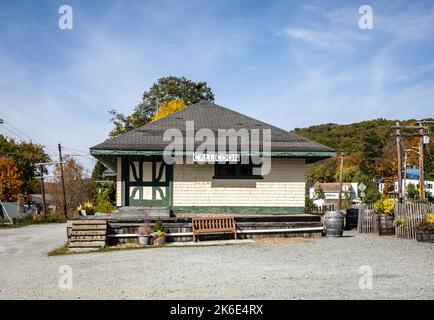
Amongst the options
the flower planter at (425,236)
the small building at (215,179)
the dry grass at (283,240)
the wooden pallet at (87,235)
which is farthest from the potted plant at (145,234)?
the flower planter at (425,236)

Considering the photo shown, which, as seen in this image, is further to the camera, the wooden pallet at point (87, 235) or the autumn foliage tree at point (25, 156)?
the autumn foliage tree at point (25, 156)

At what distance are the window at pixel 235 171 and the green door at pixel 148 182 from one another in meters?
2.01

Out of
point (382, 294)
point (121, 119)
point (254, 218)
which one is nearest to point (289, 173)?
point (254, 218)

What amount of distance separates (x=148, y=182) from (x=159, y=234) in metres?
3.39

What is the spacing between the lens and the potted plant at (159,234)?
15.7 metres

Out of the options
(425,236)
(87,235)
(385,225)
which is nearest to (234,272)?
(87,235)

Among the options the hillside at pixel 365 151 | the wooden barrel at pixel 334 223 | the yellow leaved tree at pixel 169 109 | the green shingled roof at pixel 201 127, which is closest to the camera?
the wooden barrel at pixel 334 223

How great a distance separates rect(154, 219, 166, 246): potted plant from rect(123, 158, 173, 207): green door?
98.2 inches

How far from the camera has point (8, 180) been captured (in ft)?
214

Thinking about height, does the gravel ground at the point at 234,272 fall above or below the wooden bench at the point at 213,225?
below

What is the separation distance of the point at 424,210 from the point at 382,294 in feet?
34.8

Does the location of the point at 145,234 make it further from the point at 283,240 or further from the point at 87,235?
the point at 283,240

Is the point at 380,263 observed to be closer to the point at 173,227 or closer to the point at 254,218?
the point at 254,218

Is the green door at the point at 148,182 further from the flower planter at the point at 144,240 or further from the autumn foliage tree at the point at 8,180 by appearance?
the autumn foliage tree at the point at 8,180
